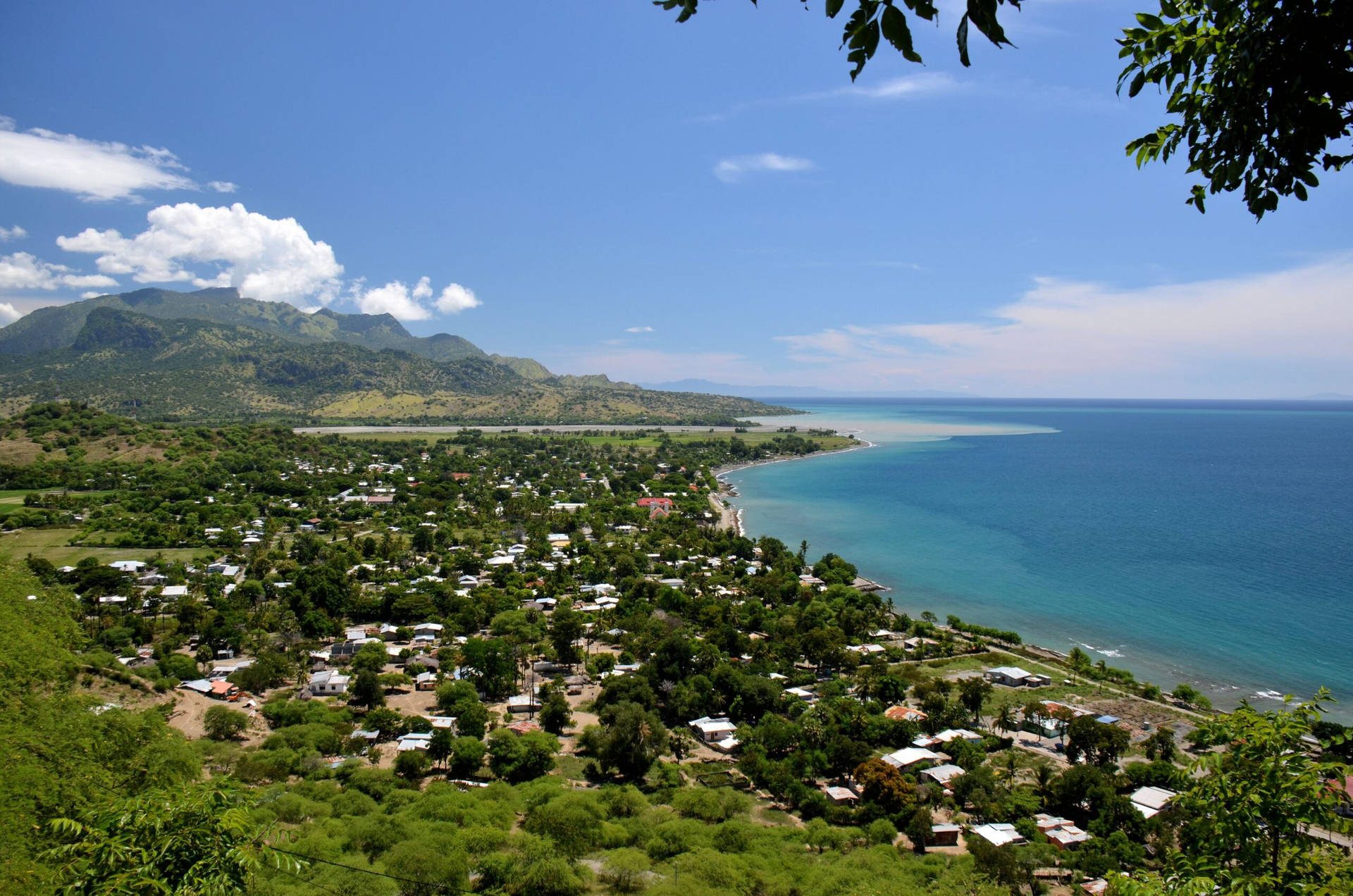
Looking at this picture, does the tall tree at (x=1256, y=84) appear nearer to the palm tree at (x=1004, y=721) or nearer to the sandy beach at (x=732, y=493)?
the palm tree at (x=1004, y=721)

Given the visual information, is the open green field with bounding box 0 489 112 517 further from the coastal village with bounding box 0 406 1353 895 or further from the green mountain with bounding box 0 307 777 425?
the green mountain with bounding box 0 307 777 425

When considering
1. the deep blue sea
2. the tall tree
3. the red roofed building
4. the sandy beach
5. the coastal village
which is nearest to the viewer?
the tall tree

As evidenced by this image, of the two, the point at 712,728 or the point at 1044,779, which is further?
the point at 712,728

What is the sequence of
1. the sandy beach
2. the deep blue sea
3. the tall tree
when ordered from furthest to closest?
the sandy beach < the deep blue sea < the tall tree

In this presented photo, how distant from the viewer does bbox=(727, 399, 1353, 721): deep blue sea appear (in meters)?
25.2

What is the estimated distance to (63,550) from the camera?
115 feet

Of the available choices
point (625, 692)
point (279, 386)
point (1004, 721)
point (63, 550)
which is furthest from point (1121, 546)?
point (279, 386)

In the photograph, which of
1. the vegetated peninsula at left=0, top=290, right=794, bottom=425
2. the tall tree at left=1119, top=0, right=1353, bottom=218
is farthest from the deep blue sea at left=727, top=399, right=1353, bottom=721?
the vegetated peninsula at left=0, top=290, right=794, bottom=425

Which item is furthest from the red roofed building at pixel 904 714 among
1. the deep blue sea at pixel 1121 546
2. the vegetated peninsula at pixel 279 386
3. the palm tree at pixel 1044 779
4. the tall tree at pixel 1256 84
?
the vegetated peninsula at pixel 279 386

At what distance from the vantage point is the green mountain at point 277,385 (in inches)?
4941

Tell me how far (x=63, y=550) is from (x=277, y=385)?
127m

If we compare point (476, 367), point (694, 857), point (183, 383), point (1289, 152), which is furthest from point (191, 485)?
point (476, 367)

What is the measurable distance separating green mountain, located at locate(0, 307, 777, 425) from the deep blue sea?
8064 cm

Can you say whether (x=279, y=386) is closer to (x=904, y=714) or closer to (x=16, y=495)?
(x=16, y=495)
